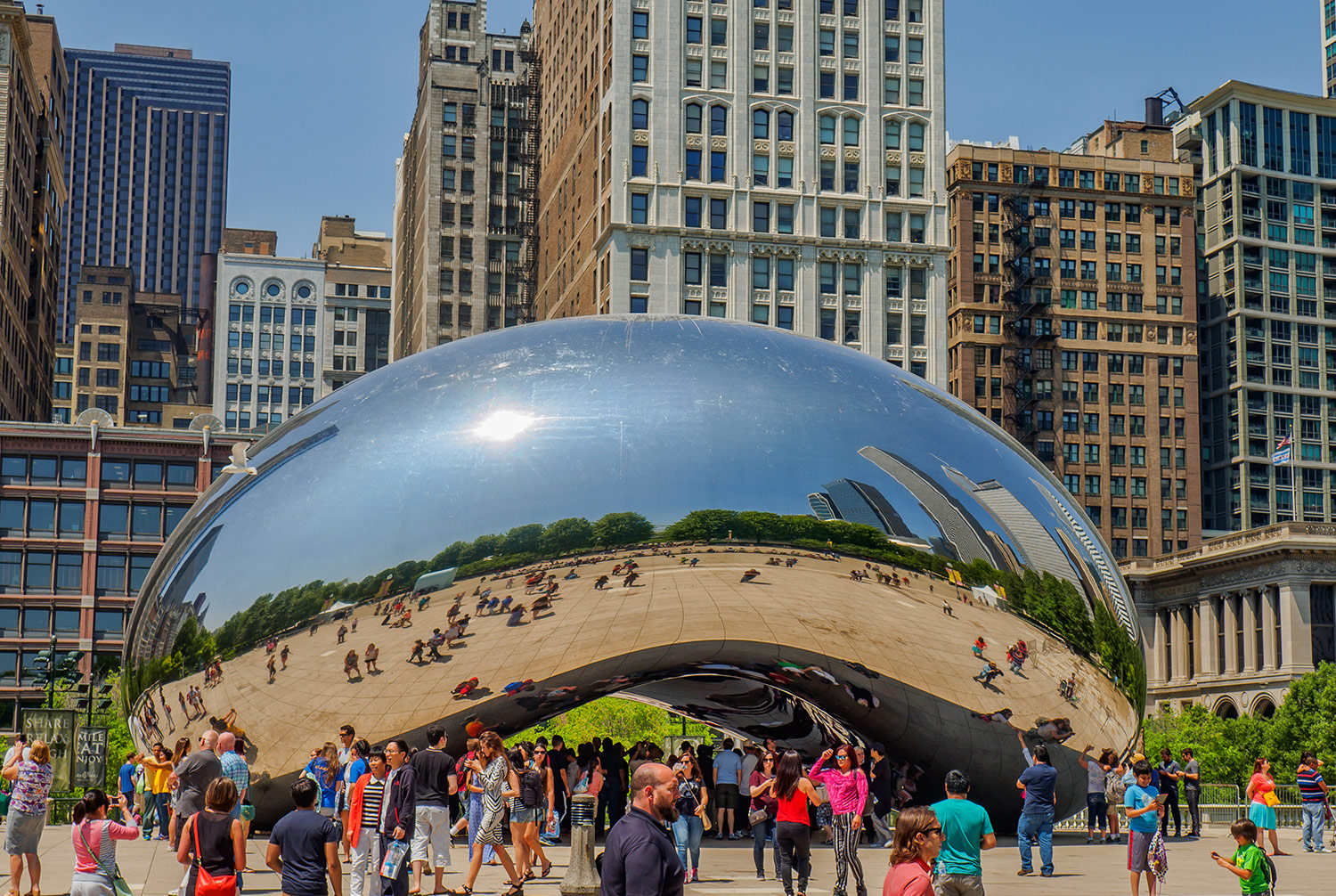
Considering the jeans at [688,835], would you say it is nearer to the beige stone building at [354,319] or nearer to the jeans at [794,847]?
the jeans at [794,847]

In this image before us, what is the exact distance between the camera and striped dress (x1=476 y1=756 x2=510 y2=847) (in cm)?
1388

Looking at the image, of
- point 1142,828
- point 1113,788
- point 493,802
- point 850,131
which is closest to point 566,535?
point 493,802

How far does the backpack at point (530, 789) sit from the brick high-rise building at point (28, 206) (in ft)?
301

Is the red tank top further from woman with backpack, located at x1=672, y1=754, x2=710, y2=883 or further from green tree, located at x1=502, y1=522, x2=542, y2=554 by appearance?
green tree, located at x1=502, y1=522, x2=542, y2=554

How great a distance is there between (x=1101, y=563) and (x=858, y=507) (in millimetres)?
3777

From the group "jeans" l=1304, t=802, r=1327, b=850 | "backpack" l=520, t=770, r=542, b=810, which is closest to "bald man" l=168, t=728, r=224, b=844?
"backpack" l=520, t=770, r=542, b=810

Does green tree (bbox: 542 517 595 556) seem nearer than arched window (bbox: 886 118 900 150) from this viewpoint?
Yes

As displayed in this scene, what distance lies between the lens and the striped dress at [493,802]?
45.5 ft

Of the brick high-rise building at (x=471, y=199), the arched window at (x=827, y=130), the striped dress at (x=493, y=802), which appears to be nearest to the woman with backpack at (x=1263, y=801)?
the striped dress at (x=493, y=802)

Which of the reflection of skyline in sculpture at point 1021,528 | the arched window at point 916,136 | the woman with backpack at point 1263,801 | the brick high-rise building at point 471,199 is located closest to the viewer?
the reflection of skyline in sculpture at point 1021,528

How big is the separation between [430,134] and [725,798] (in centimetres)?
11977

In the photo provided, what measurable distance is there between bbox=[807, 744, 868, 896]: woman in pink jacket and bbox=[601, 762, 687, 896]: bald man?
23.6 ft

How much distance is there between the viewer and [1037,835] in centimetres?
1658

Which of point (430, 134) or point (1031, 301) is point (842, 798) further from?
point (430, 134)
